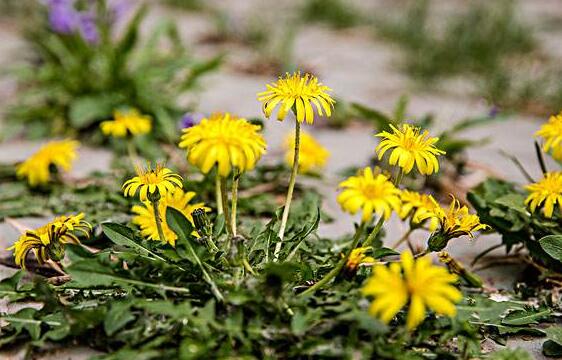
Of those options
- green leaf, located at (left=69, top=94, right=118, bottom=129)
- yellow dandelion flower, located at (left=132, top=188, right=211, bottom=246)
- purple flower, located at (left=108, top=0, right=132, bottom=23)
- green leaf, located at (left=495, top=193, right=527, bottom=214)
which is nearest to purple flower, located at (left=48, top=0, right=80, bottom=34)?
purple flower, located at (left=108, top=0, right=132, bottom=23)

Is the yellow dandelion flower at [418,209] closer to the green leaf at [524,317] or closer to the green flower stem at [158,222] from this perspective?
the green leaf at [524,317]

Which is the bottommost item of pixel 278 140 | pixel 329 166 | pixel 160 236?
pixel 160 236

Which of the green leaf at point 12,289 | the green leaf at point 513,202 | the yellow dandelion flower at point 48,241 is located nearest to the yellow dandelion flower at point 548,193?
the green leaf at point 513,202

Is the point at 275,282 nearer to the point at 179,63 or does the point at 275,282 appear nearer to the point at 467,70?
the point at 179,63

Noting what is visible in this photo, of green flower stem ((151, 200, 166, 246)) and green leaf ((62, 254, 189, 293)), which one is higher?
green flower stem ((151, 200, 166, 246))

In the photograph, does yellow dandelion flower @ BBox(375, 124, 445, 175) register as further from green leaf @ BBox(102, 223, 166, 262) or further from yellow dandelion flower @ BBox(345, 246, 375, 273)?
green leaf @ BBox(102, 223, 166, 262)

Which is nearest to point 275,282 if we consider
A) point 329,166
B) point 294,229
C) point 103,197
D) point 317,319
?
point 317,319

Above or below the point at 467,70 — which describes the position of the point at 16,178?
below

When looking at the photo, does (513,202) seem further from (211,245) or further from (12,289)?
(12,289)
